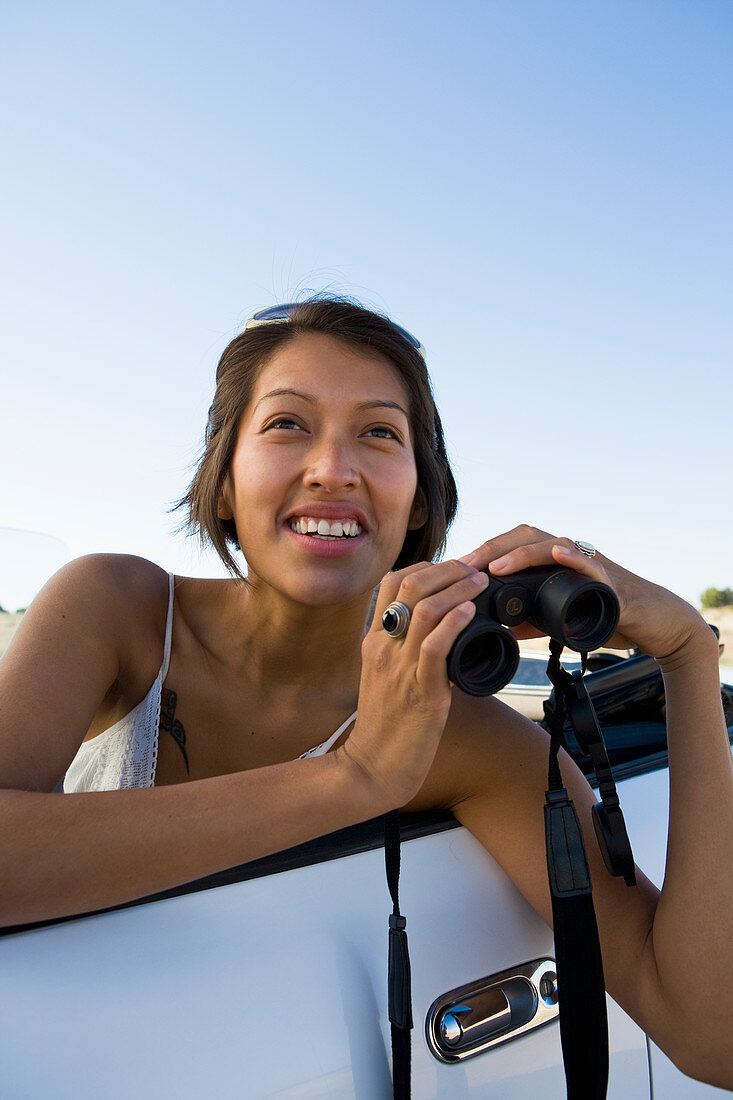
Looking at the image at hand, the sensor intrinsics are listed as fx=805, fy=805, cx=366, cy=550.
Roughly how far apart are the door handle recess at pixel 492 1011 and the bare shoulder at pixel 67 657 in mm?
716

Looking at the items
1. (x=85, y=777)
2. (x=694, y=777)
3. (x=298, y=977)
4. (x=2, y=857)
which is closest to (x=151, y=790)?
(x=2, y=857)

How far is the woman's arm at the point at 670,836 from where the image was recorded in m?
1.38

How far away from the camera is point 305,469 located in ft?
5.43

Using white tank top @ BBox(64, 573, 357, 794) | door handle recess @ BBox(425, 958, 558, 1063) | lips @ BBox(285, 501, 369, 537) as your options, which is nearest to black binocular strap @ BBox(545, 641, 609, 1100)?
door handle recess @ BBox(425, 958, 558, 1063)

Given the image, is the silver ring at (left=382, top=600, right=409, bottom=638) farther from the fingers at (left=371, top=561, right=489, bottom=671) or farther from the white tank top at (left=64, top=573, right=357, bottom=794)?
the white tank top at (left=64, top=573, right=357, bottom=794)

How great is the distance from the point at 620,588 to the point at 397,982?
0.76m

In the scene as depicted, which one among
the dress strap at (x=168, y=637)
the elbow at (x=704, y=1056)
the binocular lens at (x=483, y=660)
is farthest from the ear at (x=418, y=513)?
the elbow at (x=704, y=1056)

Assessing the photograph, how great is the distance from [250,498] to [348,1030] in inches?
39.8

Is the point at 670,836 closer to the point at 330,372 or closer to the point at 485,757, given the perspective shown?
the point at 485,757

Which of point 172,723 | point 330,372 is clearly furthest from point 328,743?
point 330,372

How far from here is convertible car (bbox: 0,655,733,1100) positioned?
987 mm

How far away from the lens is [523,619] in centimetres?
132

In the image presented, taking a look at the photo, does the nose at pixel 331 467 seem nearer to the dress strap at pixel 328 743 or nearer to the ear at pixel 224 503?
the ear at pixel 224 503

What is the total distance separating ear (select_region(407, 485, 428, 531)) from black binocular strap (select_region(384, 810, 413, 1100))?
95 cm
